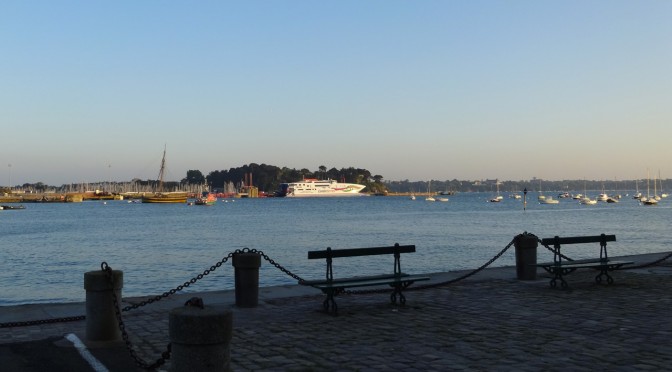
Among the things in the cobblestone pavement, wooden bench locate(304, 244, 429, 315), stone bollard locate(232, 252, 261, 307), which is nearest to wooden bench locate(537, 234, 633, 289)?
the cobblestone pavement

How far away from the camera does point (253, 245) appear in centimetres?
5312

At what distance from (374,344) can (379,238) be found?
5313 centimetres

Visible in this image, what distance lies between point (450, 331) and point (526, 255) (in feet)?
20.5

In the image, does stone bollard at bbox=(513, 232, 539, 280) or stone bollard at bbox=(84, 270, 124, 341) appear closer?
stone bollard at bbox=(84, 270, 124, 341)

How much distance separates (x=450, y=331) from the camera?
31.8 ft

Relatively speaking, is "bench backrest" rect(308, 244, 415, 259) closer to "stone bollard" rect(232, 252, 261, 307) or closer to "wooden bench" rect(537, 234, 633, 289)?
"stone bollard" rect(232, 252, 261, 307)

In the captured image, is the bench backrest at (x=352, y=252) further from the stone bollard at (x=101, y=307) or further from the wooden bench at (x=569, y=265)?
the stone bollard at (x=101, y=307)

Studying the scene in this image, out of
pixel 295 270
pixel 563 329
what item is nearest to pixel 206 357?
pixel 563 329

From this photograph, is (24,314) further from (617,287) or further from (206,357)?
(617,287)

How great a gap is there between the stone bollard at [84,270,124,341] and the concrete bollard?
12.3ft

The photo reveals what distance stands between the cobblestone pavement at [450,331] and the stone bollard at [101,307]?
40 centimetres

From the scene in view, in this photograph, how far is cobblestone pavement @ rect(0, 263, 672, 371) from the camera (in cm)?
786

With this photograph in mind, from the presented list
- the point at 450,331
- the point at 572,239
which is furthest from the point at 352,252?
the point at 572,239

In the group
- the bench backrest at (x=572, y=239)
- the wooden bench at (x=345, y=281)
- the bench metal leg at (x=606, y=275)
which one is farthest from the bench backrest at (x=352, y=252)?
the bench metal leg at (x=606, y=275)
